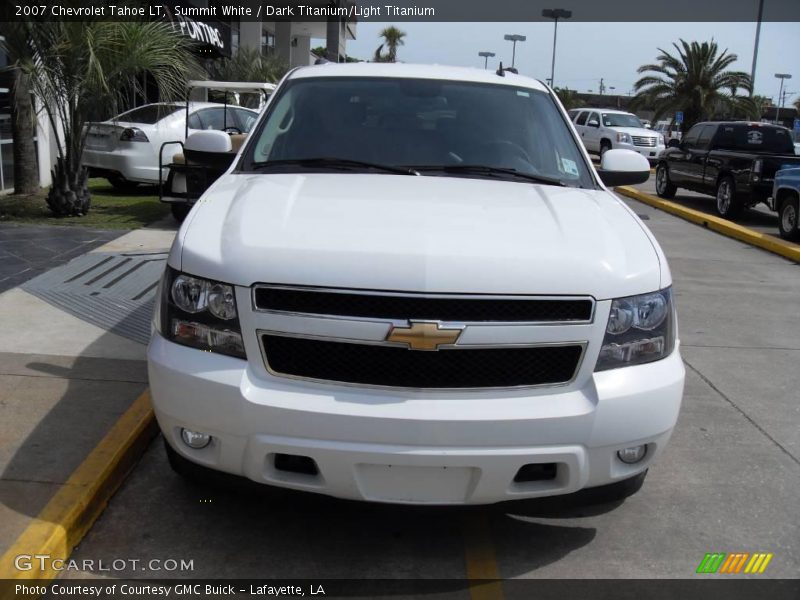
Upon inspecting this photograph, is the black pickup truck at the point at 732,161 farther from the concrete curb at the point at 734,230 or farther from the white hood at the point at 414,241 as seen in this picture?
the white hood at the point at 414,241

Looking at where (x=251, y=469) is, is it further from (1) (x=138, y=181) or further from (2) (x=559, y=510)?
(1) (x=138, y=181)

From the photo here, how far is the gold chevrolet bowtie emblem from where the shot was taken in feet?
9.73

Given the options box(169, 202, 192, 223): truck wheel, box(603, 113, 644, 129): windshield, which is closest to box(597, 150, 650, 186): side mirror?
box(169, 202, 192, 223): truck wheel

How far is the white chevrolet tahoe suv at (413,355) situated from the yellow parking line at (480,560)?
15.7 inches

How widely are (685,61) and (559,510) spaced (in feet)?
130

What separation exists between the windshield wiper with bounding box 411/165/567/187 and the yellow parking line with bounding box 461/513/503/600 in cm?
168

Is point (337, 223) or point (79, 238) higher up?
point (337, 223)

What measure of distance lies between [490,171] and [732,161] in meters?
11.7

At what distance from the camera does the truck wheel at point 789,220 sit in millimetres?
12172

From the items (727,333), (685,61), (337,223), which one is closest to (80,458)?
(337,223)

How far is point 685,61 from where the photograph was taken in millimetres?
38938

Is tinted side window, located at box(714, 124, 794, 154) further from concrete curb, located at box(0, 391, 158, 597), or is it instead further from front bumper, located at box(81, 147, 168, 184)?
concrete curb, located at box(0, 391, 158, 597)

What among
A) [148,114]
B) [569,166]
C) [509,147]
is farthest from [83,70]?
[569,166]

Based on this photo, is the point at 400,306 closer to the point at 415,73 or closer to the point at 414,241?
the point at 414,241
